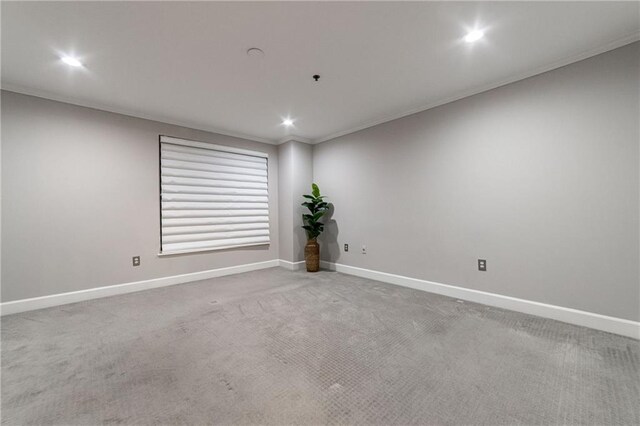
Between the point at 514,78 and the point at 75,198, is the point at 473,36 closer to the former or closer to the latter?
the point at 514,78

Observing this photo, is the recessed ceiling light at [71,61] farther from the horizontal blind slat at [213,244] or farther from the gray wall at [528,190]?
the gray wall at [528,190]

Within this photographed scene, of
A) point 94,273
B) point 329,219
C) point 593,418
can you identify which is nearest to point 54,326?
point 94,273

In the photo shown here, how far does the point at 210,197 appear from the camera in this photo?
4109 mm

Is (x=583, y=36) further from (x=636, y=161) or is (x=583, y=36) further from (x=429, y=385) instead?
(x=429, y=385)

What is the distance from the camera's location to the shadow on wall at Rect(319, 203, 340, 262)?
14.7ft

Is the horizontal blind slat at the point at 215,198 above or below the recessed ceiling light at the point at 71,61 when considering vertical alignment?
below

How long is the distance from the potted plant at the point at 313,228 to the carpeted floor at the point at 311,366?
160 cm

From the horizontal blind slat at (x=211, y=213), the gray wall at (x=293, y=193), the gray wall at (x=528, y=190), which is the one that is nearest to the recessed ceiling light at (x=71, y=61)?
the horizontal blind slat at (x=211, y=213)

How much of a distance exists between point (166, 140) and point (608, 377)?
498 cm

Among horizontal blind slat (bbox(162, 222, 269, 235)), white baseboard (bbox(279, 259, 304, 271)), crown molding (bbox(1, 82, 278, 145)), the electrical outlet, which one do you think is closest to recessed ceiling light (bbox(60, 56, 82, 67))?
crown molding (bbox(1, 82, 278, 145))

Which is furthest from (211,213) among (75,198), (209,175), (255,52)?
(255,52)

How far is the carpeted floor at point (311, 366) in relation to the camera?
131 cm

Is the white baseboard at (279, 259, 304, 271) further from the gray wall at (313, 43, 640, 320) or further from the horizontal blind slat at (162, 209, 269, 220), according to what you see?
the gray wall at (313, 43, 640, 320)

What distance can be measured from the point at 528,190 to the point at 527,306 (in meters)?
1.16
